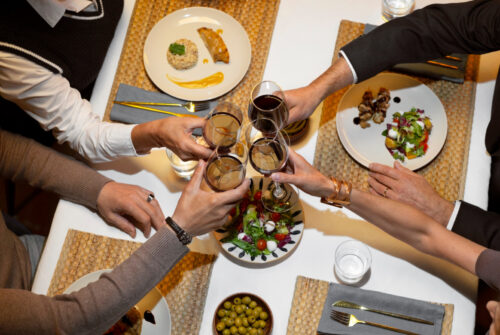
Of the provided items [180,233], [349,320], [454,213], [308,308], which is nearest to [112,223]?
[180,233]

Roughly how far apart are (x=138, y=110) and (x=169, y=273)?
584mm

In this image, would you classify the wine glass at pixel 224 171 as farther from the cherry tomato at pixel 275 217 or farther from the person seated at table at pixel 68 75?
the cherry tomato at pixel 275 217

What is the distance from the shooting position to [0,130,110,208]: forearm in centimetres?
160

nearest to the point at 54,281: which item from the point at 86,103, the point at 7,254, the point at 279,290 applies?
the point at 7,254

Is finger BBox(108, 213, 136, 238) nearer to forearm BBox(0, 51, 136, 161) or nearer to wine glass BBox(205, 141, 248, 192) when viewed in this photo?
forearm BBox(0, 51, 136, 161)

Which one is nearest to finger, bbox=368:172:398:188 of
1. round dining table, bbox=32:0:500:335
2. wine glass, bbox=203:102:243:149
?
round dining table, bbox=32:0:500:335

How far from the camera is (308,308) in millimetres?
1502

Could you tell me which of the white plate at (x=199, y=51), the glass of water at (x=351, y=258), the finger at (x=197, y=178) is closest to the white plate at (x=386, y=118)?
the glass of water at (x=351, y=258)

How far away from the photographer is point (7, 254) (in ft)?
5.32

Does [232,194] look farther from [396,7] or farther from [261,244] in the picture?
[396,7]

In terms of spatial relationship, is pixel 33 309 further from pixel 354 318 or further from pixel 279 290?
pixel 354 318

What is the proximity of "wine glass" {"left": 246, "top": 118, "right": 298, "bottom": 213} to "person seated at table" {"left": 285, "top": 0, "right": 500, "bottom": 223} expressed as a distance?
206 millimetres

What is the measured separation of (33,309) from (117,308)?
8.4 inches

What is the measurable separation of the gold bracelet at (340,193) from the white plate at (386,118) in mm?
173
